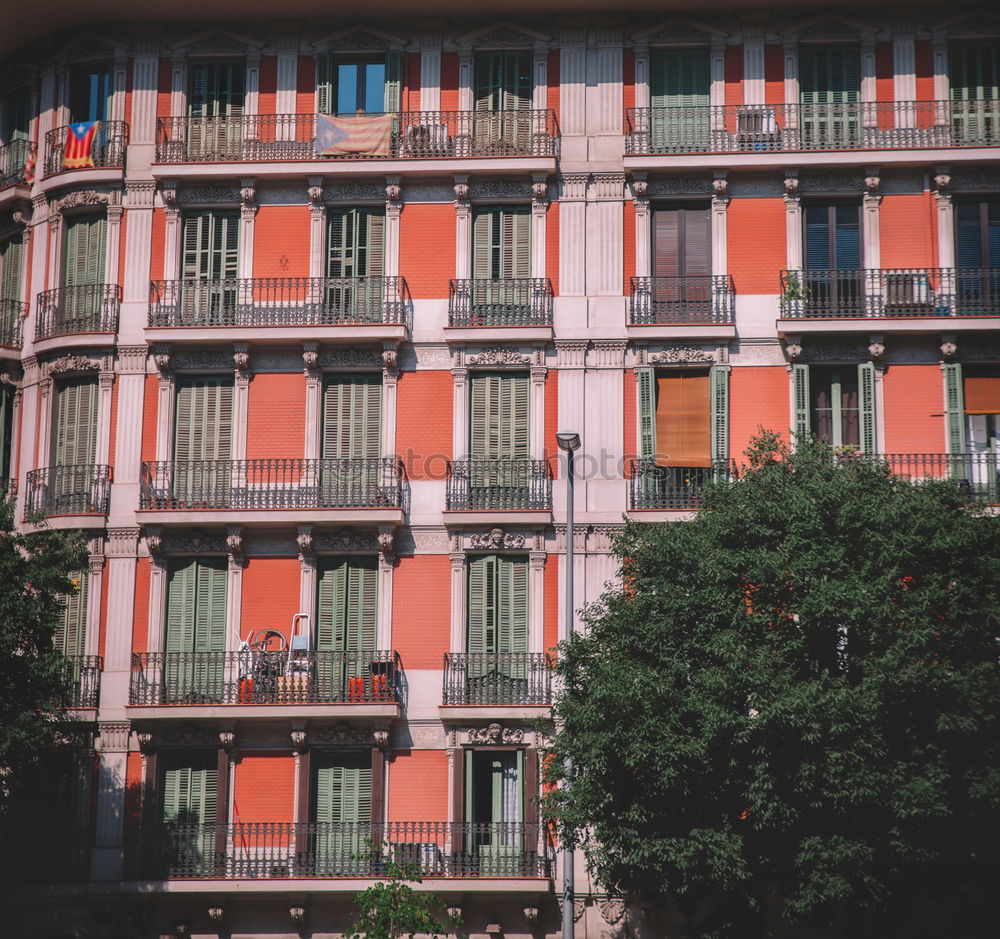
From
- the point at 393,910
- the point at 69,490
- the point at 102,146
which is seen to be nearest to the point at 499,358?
the point at 69,490

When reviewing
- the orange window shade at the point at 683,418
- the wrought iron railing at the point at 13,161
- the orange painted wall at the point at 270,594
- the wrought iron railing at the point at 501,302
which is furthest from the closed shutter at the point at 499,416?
the wrought iron railing at the point at 13,161

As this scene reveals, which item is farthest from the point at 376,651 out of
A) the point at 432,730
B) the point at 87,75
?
the point at 87,75

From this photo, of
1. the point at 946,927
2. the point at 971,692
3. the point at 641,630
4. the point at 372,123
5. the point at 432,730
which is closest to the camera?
the point at 971,692

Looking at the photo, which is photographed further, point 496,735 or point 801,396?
point 801,396

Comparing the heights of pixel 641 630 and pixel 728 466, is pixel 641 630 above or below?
below

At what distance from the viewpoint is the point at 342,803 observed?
3388cm

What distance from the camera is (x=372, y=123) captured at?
1435 inches

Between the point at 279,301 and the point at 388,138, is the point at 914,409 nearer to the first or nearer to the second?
the point at 388,138

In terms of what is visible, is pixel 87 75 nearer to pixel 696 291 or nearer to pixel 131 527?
pixel 131 527

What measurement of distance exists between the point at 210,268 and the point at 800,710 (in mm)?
17386

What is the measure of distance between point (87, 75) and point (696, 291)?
15.1 m

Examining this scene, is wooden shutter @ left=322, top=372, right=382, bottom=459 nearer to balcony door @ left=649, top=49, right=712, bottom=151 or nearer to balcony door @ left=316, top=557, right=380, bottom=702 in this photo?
balcony door @ left=316, top=557, right=380, bottom=702

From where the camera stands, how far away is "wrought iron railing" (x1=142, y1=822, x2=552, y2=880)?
32719 millimetres

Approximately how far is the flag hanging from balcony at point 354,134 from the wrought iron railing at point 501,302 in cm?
363
